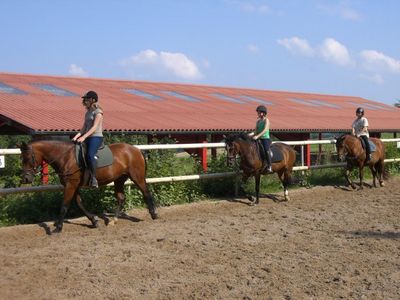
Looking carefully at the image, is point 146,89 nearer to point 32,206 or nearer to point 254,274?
point 32,206

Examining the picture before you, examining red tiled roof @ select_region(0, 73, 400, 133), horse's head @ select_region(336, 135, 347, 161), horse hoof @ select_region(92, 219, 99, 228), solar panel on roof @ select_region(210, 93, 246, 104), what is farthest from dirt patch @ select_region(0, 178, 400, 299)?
solar panel on roof @ select_region(210, 93, 246, 104)

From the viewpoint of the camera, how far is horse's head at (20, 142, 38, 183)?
7.54 metres

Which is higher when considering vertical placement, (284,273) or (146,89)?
(146,89)

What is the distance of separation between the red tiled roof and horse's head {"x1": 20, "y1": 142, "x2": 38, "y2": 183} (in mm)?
5246

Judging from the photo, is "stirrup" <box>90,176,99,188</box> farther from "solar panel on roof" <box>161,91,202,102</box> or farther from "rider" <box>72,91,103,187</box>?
"solar panel on roof" <box>161,91,202,102</box>

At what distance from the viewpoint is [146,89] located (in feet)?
78.4

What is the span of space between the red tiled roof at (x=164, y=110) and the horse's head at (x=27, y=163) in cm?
525

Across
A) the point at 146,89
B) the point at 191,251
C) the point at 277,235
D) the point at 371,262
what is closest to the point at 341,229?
the point at 277,235

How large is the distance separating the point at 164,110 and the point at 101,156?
1066 cm

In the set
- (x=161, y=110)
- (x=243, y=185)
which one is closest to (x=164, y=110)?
(x=161, y=110)

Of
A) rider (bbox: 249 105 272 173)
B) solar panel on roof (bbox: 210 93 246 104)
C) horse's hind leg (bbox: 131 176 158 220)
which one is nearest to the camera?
horse's hind leg (bbox: 131 176 158 220)

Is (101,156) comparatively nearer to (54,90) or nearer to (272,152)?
(272,152)

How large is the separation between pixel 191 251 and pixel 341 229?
2.76 metres

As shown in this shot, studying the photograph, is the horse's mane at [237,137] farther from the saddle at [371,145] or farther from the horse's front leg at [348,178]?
the saddle at [371,145]
